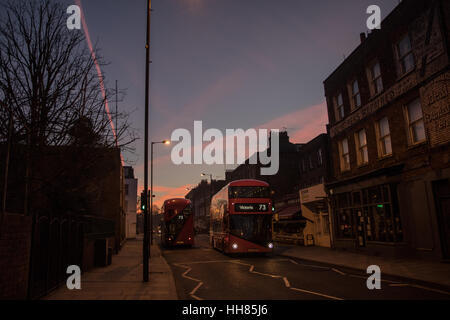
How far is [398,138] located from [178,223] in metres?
19.3

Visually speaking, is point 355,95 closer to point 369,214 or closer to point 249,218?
point 369,214

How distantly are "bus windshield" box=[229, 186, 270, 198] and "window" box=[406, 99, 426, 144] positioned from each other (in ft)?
26.6

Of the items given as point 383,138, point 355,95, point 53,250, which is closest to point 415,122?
point 383,138

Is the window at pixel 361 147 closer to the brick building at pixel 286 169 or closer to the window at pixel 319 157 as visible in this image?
the window at pixel 319 157

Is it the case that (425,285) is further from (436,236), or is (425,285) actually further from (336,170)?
(336,170)

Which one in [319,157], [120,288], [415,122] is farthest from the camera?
[319,157]

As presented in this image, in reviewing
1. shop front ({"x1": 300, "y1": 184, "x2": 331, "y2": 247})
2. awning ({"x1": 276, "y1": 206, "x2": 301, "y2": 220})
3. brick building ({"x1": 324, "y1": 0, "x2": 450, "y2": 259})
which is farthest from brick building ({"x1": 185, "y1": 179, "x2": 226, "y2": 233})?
brick building ({"x1": 324, "y1": 0, "x2": 450, "y2": 259})

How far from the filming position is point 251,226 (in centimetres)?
2034

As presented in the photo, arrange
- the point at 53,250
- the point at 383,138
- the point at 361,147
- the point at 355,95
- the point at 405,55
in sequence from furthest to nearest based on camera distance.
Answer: the point at 355,95
the point at 361,147
the point at 383,138
the point at 405,55
the point at 53,250

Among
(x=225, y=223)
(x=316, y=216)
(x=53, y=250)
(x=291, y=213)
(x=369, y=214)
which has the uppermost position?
(x=291, y=213)

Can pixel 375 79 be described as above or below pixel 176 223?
above

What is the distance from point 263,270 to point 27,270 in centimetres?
908

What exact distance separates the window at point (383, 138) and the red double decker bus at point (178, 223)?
53.7ft
